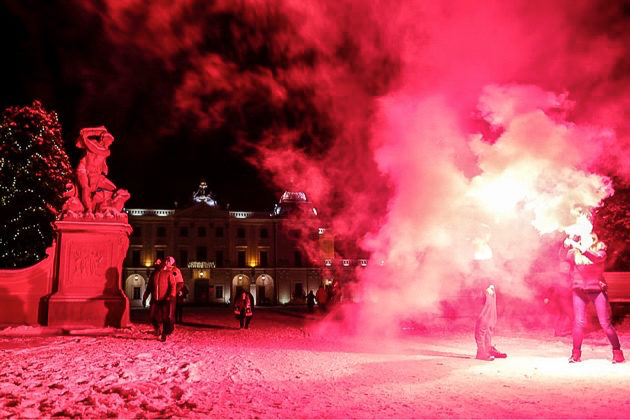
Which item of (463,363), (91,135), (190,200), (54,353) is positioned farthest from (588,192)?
(190,200)

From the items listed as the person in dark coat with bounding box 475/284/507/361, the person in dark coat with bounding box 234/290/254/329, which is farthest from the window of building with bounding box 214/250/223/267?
the person in dark coat with bounding box 475/284/507/361

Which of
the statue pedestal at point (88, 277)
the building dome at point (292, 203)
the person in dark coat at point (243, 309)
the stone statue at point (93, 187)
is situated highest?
the building dome at point (292, 203)

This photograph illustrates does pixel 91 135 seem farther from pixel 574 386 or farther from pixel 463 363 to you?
pixel 574 386

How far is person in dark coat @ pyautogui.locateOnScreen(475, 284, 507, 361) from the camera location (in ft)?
30.9

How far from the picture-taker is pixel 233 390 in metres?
6.57

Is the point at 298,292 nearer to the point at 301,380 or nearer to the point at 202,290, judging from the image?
the point at 202,290

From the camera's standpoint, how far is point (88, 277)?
14.9 m

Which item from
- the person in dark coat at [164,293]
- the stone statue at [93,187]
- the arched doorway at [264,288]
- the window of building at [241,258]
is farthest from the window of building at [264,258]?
the person in dark coat at [164,293]

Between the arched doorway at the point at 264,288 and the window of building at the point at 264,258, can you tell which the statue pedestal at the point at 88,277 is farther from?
the window of building at the point at 264,258

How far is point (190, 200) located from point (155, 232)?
9954mm

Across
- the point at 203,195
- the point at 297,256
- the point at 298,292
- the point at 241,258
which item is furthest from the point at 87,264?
the point at 203,195

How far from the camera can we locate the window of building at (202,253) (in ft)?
244

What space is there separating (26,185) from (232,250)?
45356mm

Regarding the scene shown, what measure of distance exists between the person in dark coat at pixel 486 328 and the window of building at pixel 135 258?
69317mm
